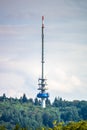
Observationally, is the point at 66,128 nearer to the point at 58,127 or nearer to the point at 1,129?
the point at 58,127

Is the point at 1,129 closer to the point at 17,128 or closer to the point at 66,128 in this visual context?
the point at 17,128

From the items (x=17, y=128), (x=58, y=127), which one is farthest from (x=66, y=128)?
(x=17, y=128)

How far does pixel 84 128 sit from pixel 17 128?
130 feet

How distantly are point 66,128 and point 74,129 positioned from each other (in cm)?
327

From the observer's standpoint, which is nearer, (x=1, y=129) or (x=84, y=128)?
(x=84, y=128)

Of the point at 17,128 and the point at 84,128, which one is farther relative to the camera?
the point at 17,128

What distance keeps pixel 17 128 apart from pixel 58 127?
31.6 m

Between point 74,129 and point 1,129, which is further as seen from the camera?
point 1,129

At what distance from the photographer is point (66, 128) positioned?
14575 centimetres

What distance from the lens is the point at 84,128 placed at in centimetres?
14075

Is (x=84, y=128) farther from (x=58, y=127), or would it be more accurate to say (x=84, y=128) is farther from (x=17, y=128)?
(x=17, y=128)

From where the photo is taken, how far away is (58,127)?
148000 mm

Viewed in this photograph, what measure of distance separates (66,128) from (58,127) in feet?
8.64

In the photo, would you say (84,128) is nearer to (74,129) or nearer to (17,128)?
(74,129)
